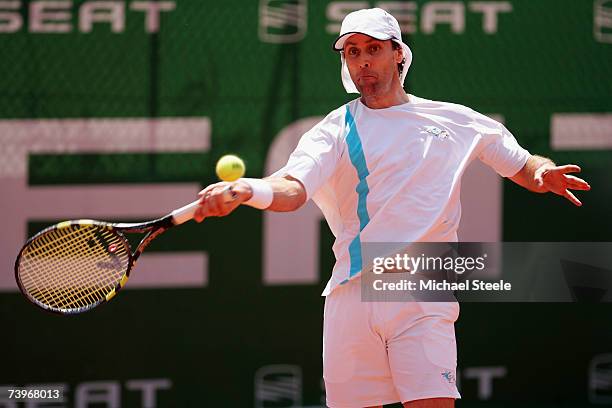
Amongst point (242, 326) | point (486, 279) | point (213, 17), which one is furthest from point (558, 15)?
point (242, 326)

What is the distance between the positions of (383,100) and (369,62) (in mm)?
154

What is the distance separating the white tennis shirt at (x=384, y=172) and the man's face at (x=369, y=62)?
0.28ft

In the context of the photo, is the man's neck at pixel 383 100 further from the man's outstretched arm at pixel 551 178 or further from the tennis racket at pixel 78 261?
the tennis racket at pixel 78 261

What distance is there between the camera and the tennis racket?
13.0ft

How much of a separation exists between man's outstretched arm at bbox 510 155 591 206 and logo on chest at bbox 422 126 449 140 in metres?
0.38

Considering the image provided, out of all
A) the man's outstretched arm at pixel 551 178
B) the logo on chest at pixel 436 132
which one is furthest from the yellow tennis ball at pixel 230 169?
the man's outstretched arm at pixel 551 178

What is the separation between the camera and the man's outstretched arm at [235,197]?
3.53 metres

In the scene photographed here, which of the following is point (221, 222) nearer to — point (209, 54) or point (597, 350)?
point (209, 54)

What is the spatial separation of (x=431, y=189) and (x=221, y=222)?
2168mm

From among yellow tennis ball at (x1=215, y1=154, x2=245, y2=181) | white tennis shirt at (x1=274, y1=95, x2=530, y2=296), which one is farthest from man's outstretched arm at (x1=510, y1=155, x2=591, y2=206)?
yellow tennis ball at (x1=215, y1=154, x2=245, y2=181)

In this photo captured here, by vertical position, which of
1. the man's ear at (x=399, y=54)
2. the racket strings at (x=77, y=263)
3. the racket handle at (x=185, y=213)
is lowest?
the racket strings at (x=77, y=263)

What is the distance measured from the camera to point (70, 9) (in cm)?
581

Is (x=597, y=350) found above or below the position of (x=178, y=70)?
below

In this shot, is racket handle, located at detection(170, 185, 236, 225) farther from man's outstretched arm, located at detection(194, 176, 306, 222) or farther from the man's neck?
the man's neck
